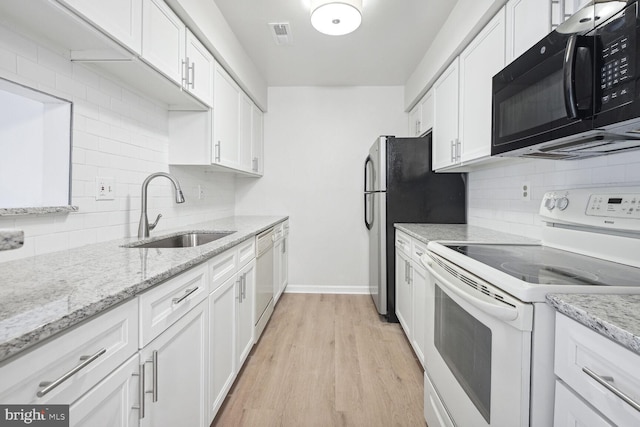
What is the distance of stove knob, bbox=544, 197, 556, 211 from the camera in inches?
58.1

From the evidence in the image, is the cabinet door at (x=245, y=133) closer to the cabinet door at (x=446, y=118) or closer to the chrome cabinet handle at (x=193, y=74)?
the chrome cabinet handle at (x=193, y=74)

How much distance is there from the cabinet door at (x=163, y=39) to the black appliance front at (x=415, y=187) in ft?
5.83

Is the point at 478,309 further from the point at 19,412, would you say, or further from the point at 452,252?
the point at 19,412

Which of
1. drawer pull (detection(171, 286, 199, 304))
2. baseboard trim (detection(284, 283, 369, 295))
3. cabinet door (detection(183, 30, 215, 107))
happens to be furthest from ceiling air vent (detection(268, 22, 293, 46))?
baseboard trim (detection(284, 283, 369, 295))

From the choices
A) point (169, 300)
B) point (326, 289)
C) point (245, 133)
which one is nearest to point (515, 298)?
point (169, 300)

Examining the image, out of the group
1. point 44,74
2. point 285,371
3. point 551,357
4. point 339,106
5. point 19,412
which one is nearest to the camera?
point 19,412

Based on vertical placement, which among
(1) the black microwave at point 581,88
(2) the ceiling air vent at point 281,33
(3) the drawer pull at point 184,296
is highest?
(2) the ceiling air vent at point 281,33

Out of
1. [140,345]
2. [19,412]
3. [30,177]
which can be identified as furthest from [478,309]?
[30,177]

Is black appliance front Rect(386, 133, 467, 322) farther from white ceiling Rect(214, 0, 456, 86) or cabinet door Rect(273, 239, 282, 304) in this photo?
cabinet door Rect(273, 239, 282, 304)

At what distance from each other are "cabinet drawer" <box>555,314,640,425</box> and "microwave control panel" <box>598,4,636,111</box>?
24.3 inches

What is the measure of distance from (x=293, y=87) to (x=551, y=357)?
363 centimetres

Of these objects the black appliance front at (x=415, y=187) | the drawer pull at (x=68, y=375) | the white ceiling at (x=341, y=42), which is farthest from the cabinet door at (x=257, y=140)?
the drawer pull at (x=68, y=375)

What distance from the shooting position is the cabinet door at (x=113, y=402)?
0.67 metres

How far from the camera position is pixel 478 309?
3.37 feet
